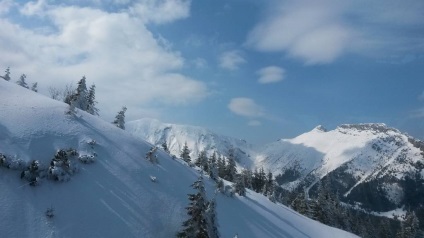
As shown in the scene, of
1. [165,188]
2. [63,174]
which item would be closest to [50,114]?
[63,174]

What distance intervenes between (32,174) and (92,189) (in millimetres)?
4754

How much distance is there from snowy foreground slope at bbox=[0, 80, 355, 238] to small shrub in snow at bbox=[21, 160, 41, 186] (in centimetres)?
38

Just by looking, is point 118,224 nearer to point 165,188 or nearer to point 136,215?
point 136,215

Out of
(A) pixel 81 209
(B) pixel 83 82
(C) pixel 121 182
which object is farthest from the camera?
(B) pixel 83 82

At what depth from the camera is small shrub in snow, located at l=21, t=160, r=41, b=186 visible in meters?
26.9

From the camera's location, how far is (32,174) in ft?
89.0

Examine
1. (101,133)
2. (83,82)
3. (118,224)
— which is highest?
(83,82)

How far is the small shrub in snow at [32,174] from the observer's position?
26.9 metres

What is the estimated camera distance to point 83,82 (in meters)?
50.7

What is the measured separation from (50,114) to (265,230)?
26.0 meters

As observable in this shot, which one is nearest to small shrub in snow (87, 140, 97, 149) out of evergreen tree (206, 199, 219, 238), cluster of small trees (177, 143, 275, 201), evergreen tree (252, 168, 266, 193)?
evergreen tree (206, 199, 219, 238)

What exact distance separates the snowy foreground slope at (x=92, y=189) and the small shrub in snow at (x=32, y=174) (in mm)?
377

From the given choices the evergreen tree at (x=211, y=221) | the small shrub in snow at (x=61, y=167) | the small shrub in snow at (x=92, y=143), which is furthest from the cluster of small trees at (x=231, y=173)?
the small shrub in snow at (x=61, y=167)

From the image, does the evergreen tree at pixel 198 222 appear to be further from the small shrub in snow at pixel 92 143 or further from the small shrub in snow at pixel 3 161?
the small shrub in snow at pixel 3 161
